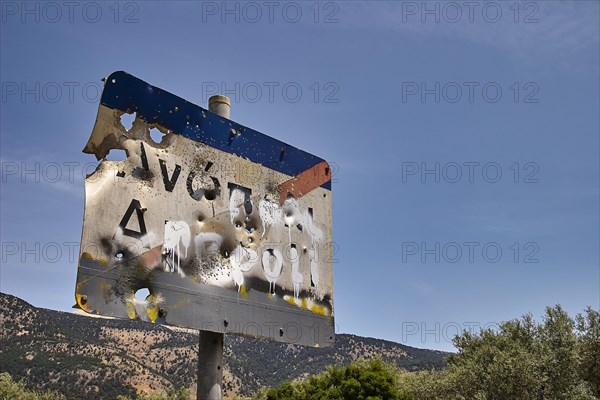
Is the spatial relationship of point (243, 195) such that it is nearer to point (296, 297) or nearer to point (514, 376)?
point (296, 297)

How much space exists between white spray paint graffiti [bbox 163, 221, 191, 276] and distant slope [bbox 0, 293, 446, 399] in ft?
233

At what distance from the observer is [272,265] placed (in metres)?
5.64

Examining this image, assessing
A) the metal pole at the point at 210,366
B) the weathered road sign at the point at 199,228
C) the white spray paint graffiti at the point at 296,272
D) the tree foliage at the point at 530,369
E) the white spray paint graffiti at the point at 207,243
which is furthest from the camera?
the tree foliage at the point at 530,369

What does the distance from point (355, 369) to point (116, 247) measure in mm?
30866

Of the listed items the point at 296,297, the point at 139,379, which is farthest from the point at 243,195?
the point at 139,379

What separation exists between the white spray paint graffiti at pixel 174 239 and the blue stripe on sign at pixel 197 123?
0.86 metres

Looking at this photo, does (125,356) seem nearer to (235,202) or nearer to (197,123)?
(235,202)

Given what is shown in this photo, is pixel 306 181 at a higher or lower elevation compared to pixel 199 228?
higher

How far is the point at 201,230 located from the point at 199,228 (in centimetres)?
3

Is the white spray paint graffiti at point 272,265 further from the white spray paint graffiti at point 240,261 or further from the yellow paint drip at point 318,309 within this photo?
the yellow paint drip at point 318,309

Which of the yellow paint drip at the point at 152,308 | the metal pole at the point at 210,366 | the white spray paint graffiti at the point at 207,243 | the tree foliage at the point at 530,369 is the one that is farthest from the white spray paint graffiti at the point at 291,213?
the tree foliage at the point at 530,369

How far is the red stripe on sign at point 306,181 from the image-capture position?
19.9 ft

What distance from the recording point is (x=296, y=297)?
5.82 meters

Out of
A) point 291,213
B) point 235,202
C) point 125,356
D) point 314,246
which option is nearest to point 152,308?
point 235,202
